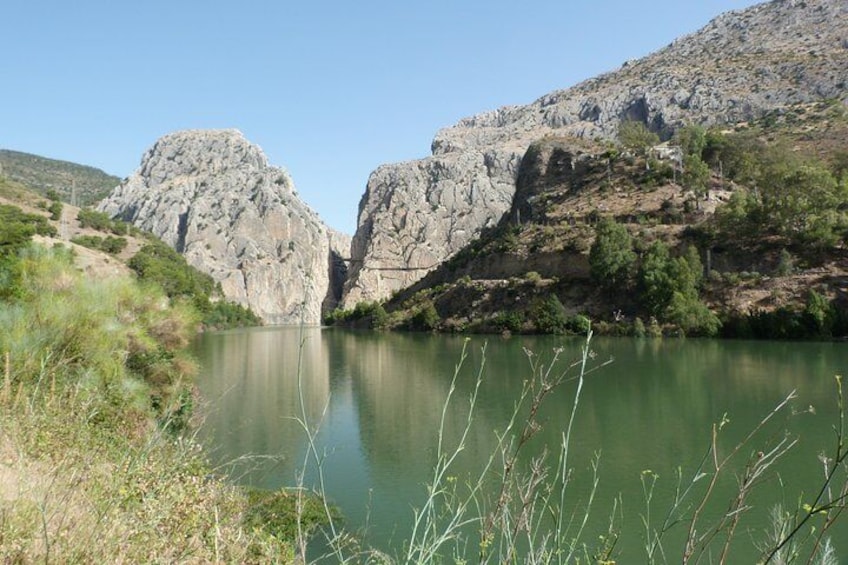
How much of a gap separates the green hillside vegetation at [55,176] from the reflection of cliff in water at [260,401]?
303 ft

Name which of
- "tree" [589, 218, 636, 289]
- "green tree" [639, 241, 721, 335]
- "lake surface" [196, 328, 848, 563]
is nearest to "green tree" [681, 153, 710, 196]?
"green tree" [639, 241, 721, 335]

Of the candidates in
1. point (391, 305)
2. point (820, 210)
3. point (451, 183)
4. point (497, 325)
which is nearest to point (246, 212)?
point (451, 183)

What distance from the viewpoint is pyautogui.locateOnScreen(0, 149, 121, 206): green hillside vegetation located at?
11522cm

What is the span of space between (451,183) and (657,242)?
3719 inches

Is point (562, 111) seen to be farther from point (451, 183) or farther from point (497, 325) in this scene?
point (497, 325)

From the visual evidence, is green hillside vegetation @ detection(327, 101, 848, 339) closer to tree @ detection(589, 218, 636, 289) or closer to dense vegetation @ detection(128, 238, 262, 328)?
tree @ detection(589, 218, 636, 289)

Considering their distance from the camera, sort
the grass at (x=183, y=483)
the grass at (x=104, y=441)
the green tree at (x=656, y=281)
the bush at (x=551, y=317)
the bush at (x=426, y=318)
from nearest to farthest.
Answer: the grass at (x=183, y=483), the grass at (x=104, y=441), the green tree at (x=656, y=281), the bush at (x=551, y=317), the bush at (x=426, y=318)

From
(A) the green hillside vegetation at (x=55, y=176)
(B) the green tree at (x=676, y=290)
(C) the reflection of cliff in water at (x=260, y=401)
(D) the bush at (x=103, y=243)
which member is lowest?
(C) the reflection of cliff in water at (x=260, y=401)

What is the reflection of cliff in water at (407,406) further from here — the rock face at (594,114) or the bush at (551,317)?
the rock face at (594,114)

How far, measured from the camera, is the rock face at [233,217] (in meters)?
134

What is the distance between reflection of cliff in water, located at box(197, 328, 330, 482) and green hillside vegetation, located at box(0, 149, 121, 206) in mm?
92477

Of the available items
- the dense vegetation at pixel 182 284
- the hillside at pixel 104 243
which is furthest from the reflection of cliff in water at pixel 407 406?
the hillside at pixel 104 243

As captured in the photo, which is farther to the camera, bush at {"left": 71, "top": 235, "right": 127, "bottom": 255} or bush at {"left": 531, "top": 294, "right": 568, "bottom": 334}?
bush at {"left": 71, "top": 235, "right": 127, "bottom": 255}

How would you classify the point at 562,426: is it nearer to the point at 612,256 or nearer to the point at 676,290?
the point at 676,290
